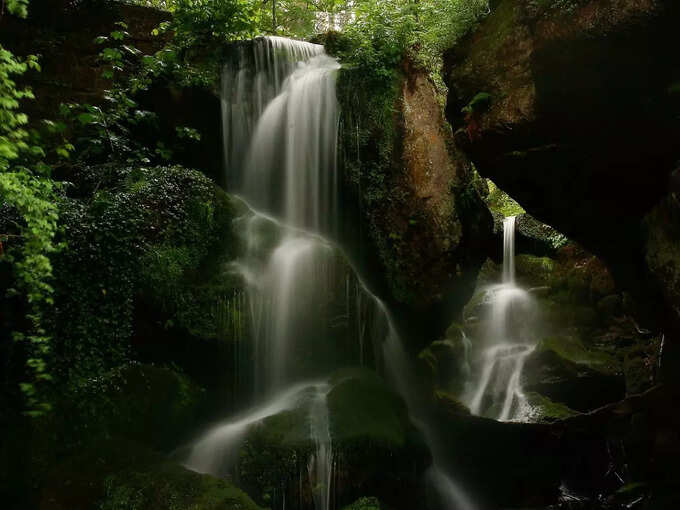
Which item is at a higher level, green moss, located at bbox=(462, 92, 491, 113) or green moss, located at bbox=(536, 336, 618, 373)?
green moss, located at bbox=(462, 92, 491, 113)

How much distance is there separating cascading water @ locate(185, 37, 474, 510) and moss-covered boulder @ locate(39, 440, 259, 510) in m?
0.89

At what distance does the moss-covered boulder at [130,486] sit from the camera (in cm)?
485

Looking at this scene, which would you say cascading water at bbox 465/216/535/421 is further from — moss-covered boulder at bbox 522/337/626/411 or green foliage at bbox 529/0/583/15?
green foliage at bbox 529/0/583/15

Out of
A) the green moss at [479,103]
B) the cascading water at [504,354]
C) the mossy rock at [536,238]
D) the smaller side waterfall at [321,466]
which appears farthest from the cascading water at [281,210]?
the mossy rock at [536,238]

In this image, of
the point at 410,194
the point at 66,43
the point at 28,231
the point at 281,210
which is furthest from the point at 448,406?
the point at 66,43

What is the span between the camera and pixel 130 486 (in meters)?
5.08

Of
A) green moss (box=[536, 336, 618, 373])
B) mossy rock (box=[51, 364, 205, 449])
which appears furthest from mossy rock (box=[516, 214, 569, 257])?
mossy rock (box=[51, 364, 205, 449])

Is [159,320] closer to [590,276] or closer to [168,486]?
[168,486]

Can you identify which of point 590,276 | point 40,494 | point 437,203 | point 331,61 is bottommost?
point 40,494

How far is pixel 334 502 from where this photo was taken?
5.93 meters

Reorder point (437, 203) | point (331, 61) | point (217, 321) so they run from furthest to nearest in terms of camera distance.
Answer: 1. point (331, 61)
2. point (437, 203)
3. point (217, 321)

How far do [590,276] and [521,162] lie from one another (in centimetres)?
646

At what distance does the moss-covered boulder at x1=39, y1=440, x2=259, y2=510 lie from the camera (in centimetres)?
485

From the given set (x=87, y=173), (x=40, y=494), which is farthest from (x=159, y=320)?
(x=87, y=173)
